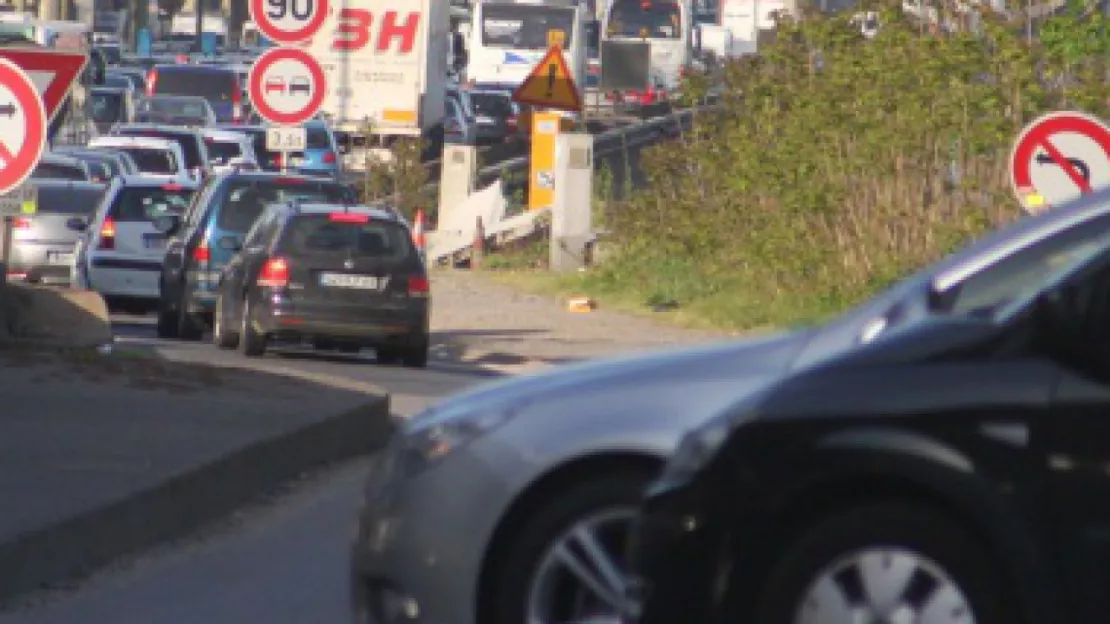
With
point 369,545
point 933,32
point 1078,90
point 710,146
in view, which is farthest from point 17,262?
point 369,545

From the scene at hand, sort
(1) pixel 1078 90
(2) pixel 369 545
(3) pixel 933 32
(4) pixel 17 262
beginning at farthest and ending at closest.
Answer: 1. (4) pixel 17 262
2. (3) pixel 933 32
3. (1) pixel 1078 90
4. (2) pixel 369 545

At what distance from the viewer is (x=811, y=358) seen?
7.38m

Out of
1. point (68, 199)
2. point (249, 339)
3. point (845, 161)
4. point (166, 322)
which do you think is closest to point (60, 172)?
point (68, 199)

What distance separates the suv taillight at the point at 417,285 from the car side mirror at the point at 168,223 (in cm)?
485

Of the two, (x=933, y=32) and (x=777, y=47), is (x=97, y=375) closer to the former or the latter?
(x=933, y=32)

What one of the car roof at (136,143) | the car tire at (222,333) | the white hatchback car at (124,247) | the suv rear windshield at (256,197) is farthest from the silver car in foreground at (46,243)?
the car roof at (136,143)

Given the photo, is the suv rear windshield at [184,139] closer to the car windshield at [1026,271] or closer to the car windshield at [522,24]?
the car windshield at [522,24]

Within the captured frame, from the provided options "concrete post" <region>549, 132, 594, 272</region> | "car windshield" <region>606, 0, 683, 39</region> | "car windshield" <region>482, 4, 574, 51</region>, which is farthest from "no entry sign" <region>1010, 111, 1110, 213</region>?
"car windshield" <region>606, 0, 683, 39</region>

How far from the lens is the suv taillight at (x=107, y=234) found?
2688 cm

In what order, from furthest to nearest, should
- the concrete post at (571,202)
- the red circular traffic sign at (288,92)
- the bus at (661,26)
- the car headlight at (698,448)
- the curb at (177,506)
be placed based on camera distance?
the bus at (661,26), the concrete post at (571,202), the red circular traffic sign at (288,92), the curb at (177,506), the car headlight at (698,448)

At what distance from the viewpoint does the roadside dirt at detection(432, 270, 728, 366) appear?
24703mm

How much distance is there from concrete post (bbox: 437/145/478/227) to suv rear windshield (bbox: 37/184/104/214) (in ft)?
30.6

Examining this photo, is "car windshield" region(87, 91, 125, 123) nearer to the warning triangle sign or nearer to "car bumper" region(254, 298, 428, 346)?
the warning triangle sign

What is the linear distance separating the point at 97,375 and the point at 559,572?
28.8 feet
